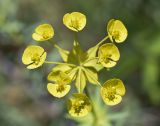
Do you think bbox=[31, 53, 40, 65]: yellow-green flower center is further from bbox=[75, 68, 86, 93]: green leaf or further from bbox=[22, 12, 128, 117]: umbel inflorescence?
bbox=[75, 68, 86, 93]: green leaf

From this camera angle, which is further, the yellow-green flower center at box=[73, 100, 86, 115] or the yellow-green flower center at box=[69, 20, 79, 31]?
the yellow-green flower center at box=[69, 20, 79, 31]

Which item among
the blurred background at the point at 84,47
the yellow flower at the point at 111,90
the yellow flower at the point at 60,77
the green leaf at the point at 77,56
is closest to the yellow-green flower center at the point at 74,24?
the green leaf at the point at 77,56

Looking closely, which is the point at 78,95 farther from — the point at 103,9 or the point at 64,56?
the point at 103,9

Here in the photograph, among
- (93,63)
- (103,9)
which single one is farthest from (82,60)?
(103,9)

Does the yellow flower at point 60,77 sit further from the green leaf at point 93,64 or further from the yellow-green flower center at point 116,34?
the yellow-green flower center at point 116,34

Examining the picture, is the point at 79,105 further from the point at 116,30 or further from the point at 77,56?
the point at 116,30

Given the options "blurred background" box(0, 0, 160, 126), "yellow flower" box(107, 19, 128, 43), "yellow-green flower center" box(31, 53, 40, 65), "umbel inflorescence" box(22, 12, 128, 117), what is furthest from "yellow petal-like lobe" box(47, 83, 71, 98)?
"blurred background" box(0, 0, 160, 126)

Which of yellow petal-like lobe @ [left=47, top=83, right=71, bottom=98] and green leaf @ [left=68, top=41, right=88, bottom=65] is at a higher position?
green leaf @ [left=68, top=41, right=88, bottom=65]
